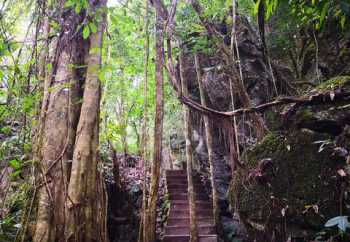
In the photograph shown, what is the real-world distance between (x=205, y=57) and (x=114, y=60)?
242cm

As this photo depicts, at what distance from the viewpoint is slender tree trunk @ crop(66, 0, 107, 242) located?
2.71 m

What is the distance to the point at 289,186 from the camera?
3227 mm

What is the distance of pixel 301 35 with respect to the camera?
5590 mm

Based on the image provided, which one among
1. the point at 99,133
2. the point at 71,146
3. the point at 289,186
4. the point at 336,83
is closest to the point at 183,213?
the point at 99,133

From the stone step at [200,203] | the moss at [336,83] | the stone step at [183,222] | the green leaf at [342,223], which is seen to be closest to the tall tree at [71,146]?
the green leaf at [342,223]

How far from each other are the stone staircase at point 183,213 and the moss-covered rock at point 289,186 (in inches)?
127

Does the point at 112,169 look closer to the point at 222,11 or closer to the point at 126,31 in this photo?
the point at 126,31

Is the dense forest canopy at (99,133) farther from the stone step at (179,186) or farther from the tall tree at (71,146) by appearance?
the stone step at (179,186)

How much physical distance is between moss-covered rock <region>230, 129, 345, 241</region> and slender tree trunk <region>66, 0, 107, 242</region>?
5.50 feet

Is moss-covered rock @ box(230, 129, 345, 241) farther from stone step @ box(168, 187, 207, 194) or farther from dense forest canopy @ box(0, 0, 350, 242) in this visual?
stone step @ box(168, 187, 207, 194)

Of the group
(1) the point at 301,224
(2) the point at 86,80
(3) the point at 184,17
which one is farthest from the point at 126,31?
(1) the point at 301,224

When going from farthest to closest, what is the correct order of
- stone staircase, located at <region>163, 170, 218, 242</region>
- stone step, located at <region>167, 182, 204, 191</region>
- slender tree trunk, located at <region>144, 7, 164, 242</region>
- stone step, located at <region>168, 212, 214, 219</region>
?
stone step, located at <region>167, 182, 204, 191</region>, stone step, located at <region>168, 212, 214, 219</region>, stone staircase, located at <region>163, 170, 218, 242</region>, slender tree trunk, located at <region>144, 7, 164, 242</region>

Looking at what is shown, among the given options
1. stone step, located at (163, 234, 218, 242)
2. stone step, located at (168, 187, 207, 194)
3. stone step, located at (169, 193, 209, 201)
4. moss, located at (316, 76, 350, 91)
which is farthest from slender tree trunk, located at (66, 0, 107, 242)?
stone step, located at (168, 187, 207, 194)

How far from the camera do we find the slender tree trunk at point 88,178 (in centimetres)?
271
